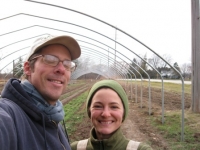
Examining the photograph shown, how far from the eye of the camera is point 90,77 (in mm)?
47438

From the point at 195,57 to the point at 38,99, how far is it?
8.29 metres

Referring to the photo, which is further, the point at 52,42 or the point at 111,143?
the point at 111,143

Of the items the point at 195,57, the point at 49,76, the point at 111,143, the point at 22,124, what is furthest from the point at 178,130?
the point at 22,124

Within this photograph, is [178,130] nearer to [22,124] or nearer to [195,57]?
[195,57]

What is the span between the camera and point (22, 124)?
46.0 inches

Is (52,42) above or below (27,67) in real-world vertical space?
above

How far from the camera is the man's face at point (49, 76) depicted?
4.87 ft

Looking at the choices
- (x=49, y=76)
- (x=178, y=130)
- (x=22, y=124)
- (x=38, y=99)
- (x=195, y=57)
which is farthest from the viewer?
(x=195, y=57)

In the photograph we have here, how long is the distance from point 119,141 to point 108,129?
130 millimetres

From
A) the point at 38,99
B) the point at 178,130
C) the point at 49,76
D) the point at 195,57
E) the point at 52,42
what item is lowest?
the point at 178,130

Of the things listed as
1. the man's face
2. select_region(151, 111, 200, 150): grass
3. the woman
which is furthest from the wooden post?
the man's face

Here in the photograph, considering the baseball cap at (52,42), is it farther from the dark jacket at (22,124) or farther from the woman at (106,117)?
the woman at (106,117)

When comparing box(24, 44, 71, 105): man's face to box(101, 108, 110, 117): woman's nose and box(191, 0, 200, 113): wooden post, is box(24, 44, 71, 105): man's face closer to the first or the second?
box(101, 108, 110, 117): woman's nose

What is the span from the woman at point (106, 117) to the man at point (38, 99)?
0.98 ft
